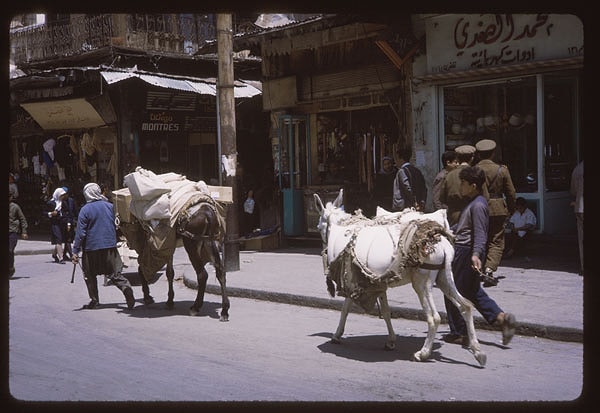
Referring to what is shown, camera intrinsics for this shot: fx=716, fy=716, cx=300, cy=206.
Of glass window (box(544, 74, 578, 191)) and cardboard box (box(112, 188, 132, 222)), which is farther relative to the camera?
glass window (box(544, 74, 578, 191))

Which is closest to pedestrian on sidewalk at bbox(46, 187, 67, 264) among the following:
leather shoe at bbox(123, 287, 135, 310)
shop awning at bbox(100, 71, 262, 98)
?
shop awning at bbox(100, 71, 262, 98)

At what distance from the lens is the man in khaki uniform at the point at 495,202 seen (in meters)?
8.59

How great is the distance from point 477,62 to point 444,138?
160cm

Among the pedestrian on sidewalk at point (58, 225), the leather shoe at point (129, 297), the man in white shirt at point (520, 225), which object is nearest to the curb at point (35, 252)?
the pedestrian on sidewalk at point (58, 225)

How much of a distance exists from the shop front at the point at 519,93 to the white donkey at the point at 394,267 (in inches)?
231

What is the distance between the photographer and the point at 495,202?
8.95 meters

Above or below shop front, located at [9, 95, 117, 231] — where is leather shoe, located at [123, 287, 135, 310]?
below

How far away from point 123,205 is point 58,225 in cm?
573

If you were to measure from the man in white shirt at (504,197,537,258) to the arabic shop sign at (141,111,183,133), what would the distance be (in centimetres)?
1127

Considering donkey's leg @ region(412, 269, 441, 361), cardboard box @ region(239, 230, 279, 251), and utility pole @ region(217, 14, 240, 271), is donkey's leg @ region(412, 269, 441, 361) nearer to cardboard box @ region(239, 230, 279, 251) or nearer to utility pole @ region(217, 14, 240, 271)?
utility pole @ region(217, 14, 240, 271)

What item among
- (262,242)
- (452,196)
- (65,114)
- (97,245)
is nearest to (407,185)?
(452,196)

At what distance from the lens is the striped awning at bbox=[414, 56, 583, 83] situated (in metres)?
11.1

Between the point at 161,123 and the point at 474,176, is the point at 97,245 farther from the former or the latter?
the point at 161,123

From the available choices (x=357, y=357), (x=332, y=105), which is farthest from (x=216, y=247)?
(x=332, y=105)
